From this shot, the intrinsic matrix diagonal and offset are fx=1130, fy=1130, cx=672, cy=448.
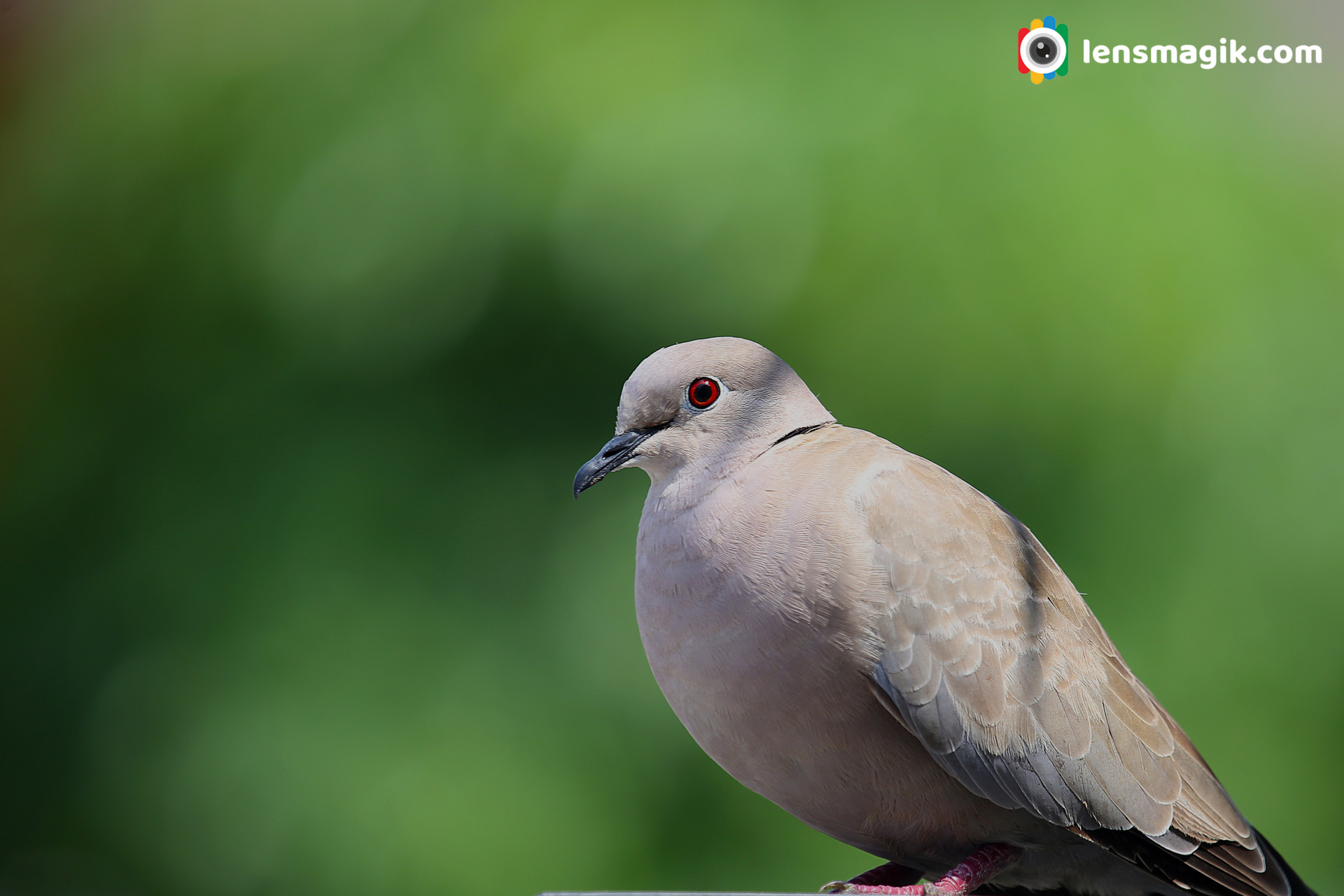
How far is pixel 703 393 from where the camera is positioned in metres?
2.04

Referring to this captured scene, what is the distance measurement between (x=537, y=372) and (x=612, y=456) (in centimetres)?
324

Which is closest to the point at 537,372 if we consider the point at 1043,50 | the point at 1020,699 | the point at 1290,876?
the point at 1043,50

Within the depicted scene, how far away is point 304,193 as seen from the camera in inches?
204

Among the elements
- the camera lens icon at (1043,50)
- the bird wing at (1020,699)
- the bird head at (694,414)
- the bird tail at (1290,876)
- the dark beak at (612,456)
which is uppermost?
the camera lens icon at (1043,50)

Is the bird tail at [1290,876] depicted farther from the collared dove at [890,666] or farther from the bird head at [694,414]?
the bird head at [694,414]

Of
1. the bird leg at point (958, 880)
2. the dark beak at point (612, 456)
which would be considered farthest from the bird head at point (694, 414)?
the bird leg at point (958, 880)

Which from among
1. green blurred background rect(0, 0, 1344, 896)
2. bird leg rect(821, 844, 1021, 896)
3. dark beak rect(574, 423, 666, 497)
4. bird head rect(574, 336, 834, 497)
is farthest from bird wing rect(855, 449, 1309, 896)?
green blurred background rect(0, 0, 1344, 896)

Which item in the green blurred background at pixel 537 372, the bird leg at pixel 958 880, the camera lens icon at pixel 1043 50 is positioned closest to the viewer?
the bird leg at pixel 958 880

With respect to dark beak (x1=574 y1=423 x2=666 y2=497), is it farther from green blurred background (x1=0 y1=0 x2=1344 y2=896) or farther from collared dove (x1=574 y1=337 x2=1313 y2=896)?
green blurred background (x1=0 y1=0 x2=1344 y2=896)

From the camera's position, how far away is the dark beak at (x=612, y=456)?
1.98 metres

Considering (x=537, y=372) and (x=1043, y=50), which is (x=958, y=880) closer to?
(x=537, y=372)

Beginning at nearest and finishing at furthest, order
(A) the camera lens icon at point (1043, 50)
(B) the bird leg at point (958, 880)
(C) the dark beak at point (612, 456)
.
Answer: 1. (B) the bird leg at point (958, 880)
2. (C) the dark beak at point (612, 456)
3. (A) the camera lens icon at point (1043, 50)

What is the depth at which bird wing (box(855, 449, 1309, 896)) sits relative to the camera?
5.88 feet

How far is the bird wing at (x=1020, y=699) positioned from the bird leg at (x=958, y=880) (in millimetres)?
138
